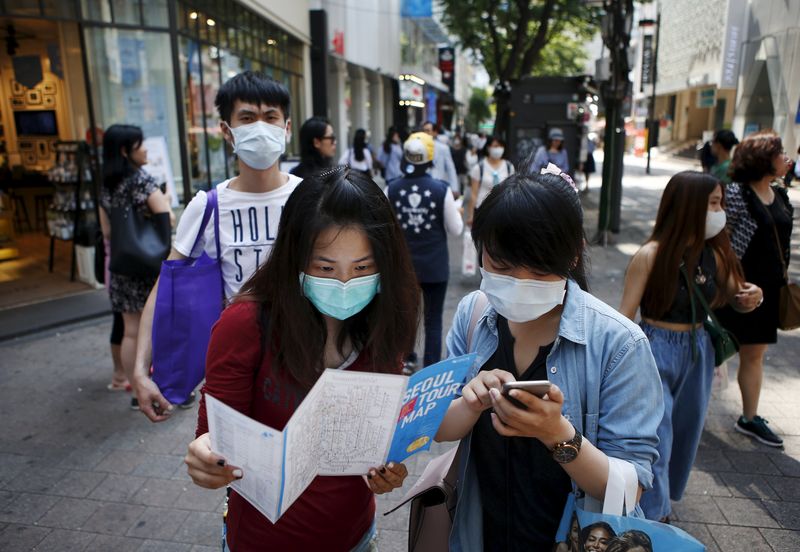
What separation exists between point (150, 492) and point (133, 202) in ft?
5.97

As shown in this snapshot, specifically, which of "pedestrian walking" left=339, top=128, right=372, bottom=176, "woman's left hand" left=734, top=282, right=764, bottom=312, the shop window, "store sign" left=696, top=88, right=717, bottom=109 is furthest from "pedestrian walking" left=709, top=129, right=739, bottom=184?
"store sign" left=696, top=88, right=717, bottom=109

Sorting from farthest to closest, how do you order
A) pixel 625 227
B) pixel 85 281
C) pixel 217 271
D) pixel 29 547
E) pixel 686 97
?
pixel 686 97 < pixel 625 227 < pixel 85 281 < pixel 29 547 < pixel 217 271

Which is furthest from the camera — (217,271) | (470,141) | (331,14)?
(470,141)

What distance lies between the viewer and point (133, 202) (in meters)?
3.98

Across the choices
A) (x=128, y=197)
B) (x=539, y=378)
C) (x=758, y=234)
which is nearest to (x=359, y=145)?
(x=128, y=197)

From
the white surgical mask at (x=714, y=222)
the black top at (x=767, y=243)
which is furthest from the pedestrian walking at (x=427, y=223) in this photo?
the white surgical mask at (x=714, y=222)

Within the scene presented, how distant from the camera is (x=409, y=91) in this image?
93.0ft

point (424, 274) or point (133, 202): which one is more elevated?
point (133, 202)

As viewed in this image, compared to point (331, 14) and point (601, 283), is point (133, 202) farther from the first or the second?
point (331, 14)

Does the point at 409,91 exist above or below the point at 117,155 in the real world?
above

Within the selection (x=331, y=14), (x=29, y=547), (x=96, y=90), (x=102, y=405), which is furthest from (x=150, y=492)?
(x=331, y=14)

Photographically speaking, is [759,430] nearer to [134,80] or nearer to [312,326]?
[312,326]

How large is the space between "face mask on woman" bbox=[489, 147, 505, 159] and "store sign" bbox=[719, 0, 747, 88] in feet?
64.8

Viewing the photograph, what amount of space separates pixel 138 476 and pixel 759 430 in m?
3.82
